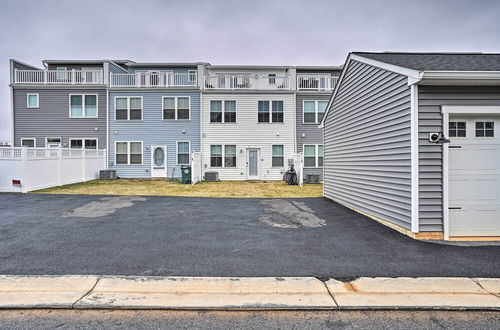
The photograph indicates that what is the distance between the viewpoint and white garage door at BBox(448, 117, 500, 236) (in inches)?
211

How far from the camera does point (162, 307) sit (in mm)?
2840

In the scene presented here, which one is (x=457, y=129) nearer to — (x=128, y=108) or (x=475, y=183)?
(x=475, y=183)

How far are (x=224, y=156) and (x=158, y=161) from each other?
437cm

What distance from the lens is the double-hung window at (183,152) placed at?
717 inches

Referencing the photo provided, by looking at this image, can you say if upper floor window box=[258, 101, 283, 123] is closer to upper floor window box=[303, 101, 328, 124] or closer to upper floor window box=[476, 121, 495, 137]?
upper floor window box=[303, 101, 328, 124]

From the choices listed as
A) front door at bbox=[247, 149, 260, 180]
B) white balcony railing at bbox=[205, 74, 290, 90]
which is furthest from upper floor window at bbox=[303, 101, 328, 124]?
front door at bbox=[247, 149, 260, 180]

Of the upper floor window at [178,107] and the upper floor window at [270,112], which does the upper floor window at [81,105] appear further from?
the upper floor window at [270,112]

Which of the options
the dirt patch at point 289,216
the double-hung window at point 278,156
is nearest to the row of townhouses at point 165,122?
the double-hung window at point 278,156

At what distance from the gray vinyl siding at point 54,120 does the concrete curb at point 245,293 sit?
55.2ft

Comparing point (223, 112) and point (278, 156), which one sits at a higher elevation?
point (223, 112)

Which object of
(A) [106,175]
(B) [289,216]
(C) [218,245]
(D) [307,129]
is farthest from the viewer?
(D) [307,129]

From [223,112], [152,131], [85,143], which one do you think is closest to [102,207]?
[152,131]

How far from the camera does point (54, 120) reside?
18031mm

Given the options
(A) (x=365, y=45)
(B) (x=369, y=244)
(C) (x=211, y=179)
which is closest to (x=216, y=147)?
(C) (x=211, y=179)
